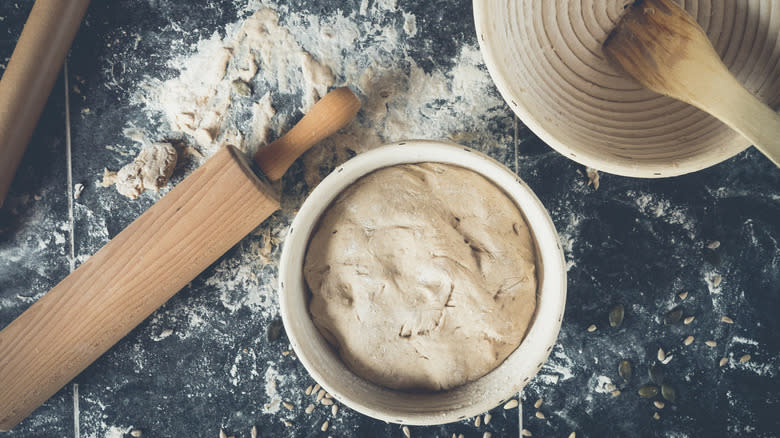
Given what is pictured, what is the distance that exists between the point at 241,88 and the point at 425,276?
66cm

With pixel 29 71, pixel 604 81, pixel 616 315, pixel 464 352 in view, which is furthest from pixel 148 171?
pixel 616 315

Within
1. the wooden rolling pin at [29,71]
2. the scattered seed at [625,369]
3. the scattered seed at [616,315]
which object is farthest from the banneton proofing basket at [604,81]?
the wooden rolling pin at [29,71]

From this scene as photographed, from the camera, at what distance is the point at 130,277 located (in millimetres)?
1124

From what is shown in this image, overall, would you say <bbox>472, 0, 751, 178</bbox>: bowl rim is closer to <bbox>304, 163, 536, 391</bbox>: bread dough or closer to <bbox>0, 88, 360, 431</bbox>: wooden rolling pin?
<bbox>304, 163, 536, 391</bbox>: bread dough

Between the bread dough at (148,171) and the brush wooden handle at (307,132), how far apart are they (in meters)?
0.25

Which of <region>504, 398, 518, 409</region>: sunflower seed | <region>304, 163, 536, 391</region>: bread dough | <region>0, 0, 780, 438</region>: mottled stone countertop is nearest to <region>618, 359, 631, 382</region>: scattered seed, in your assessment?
<region>0, 0, 780, 438</region>: mottled stone countertop

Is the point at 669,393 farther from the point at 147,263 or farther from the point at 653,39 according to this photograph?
the point at 147,263

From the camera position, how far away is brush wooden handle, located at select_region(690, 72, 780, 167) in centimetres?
81

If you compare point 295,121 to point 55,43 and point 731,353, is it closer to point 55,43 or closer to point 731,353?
point 55,43

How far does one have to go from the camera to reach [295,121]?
1250mm

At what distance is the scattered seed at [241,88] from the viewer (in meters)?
1.23

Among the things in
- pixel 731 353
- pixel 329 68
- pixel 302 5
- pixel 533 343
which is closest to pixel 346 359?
pixel 533 343

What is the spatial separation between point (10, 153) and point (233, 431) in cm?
87

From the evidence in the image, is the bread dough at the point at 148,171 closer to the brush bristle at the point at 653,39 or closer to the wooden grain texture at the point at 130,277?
the wooden grain texture at the point at 130,277
